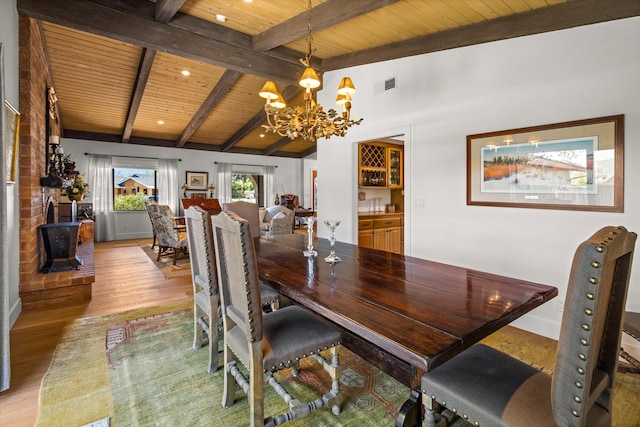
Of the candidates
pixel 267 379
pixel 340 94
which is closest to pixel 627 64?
pixel 340 94

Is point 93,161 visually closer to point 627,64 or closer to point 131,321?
point 131,321

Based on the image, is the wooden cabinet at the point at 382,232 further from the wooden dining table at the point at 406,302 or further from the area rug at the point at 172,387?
the wooden dining table at the point at 406,302

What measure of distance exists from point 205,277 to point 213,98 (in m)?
4.64

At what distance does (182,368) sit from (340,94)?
2.37 meters

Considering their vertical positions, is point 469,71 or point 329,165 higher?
point 469,71

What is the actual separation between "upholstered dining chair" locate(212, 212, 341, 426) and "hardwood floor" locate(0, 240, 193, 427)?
1178 mm

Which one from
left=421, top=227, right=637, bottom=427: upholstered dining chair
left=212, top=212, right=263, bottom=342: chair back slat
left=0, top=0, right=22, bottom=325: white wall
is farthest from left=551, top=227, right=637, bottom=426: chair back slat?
left=0, top=0, right=22, bottom=325: white wall

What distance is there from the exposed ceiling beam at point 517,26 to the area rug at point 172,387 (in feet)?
8.11

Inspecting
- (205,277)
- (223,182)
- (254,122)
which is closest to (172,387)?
(205,277)

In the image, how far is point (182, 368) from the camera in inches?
83.3

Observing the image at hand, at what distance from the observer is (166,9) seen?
128 inches

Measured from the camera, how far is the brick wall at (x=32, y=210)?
3.15 meters

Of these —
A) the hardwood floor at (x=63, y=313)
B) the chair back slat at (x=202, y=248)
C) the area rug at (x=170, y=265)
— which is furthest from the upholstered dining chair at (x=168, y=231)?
the chair back slat at (x=202, y=248)

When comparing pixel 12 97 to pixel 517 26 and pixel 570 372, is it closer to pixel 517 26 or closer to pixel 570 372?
pixel 570 372
